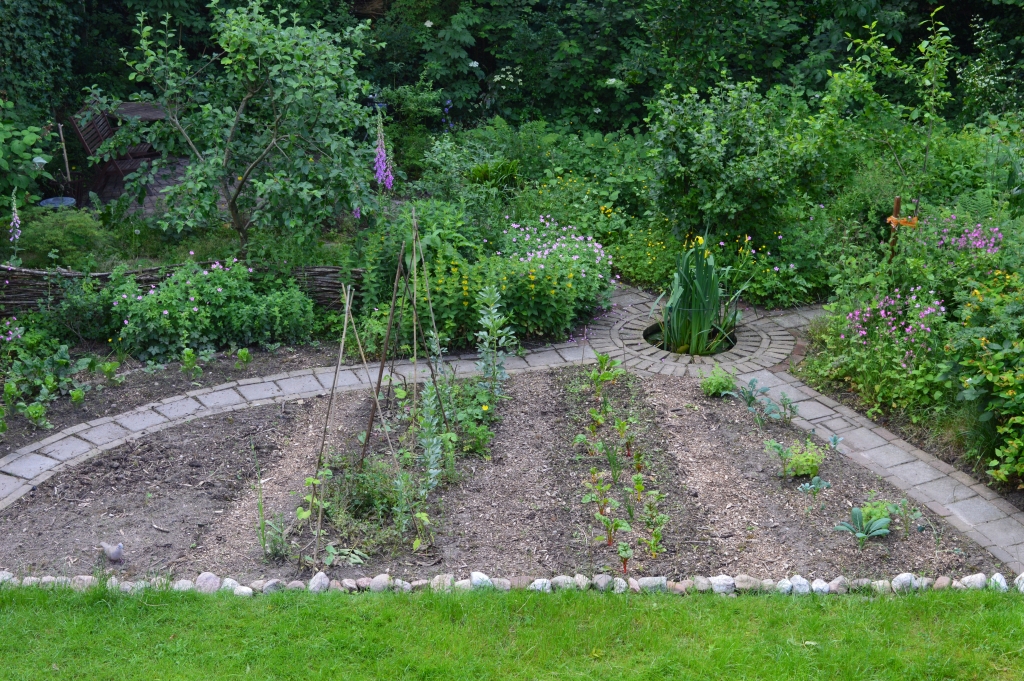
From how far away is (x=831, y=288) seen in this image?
7.23m

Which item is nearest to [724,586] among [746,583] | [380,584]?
[746,583]

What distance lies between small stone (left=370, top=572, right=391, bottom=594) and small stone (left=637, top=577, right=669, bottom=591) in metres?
1.07

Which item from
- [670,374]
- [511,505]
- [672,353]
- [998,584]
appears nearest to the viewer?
[998,584]

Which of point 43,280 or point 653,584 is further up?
point 43,280

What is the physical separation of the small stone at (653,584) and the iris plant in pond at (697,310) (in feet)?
8.43

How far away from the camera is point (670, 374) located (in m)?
5.96

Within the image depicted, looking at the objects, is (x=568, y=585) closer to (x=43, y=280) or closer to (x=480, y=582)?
(x=480, y=582)

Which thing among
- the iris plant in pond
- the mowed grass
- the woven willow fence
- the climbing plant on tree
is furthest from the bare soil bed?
the climbing plant on tree

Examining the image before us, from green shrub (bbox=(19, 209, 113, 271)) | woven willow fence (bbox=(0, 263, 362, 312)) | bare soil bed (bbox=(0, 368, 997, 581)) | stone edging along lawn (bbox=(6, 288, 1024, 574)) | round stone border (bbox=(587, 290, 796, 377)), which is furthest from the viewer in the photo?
green shrub (bbox=(19, 209, 113, 271))

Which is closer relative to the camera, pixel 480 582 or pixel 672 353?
pixel 480 582

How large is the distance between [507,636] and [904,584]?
1.69 metres

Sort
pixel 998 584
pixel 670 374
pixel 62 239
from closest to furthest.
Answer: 1. pixel 998 584
2. pixel 670 374
3. pixel 62 239

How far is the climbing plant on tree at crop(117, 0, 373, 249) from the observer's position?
6.57m

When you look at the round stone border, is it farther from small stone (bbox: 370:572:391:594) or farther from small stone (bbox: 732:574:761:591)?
small stone (bbox: 370:572:391:594)
